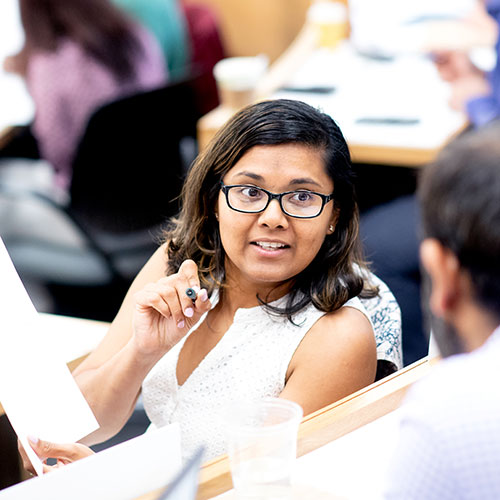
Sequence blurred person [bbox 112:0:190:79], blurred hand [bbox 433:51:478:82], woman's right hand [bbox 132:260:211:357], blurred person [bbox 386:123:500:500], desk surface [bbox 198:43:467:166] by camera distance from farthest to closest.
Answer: blurred person [bbox 112:0:190:79]
blurred hand [bbox 433:51:478:82]
desk surface [bbox 198:43:467:166]
woman's right hand [bbox 132:260:211:357]
blurred person [bbox 386:123:500:500]

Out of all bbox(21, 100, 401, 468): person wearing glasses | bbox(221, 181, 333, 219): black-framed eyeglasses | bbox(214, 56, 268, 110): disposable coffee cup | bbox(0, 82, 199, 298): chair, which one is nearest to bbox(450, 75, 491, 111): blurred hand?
bbox(214, 56, 268, 110): disposable coffee cup

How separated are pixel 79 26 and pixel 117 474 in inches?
78.5

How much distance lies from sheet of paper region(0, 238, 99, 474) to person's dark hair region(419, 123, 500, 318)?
0.65 meters

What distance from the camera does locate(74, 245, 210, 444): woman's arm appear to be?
4.01 ft

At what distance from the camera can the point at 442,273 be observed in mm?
744

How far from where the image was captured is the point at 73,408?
1190 mm

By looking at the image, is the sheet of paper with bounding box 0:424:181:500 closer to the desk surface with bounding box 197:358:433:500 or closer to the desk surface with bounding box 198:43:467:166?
the desk surface with bounding box 197:358:433:500

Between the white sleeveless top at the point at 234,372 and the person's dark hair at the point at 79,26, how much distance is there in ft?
5.13

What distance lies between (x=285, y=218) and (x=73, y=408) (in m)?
0.41

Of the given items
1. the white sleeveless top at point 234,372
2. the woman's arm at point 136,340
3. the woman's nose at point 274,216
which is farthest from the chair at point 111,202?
the woman's nose at point 274,216

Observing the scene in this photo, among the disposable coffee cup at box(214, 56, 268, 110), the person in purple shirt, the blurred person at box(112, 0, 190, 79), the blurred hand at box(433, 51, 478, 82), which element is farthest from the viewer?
the blurred person at box(112, 0, 190, 79)

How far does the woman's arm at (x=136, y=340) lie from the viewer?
1223mm

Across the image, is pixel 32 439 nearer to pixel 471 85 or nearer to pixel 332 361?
pixel 332 361

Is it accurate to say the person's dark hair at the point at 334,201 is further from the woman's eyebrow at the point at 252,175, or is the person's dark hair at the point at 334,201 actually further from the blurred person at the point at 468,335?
the blurred person at the point at 468,335
